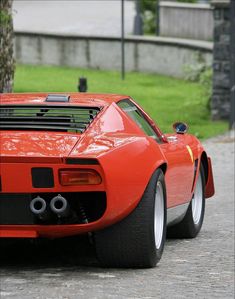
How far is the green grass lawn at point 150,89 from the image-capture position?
75.9 ft

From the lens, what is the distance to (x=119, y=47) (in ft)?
111

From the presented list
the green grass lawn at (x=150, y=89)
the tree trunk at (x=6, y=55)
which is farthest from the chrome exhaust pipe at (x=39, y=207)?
the green grass lawn at (x=150, y=89)

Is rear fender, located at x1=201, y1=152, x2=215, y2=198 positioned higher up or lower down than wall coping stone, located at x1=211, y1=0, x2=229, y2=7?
higher up

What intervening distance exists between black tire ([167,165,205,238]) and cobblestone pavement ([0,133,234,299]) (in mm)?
76

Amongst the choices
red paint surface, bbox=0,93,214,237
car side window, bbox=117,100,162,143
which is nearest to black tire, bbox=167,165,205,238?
car side window, bbox=117,100,162,143

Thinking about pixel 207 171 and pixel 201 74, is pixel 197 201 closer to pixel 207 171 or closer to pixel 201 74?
pixel 207 171

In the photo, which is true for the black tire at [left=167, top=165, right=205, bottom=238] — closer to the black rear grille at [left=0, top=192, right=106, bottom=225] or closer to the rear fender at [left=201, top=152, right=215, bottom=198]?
the rear fender at [left=201, top=152, right=215, bottom=198]

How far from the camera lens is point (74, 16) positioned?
4619cm

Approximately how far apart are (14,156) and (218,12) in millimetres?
16001

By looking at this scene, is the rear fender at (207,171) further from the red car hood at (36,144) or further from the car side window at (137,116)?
the red car hood at (36,144)

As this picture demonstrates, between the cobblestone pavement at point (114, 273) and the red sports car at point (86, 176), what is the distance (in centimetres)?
20

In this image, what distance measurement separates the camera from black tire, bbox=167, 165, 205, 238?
973 centimetres

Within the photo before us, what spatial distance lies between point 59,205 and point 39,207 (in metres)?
0.12

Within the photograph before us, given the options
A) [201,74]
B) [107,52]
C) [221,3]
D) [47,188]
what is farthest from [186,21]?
[47,188]
